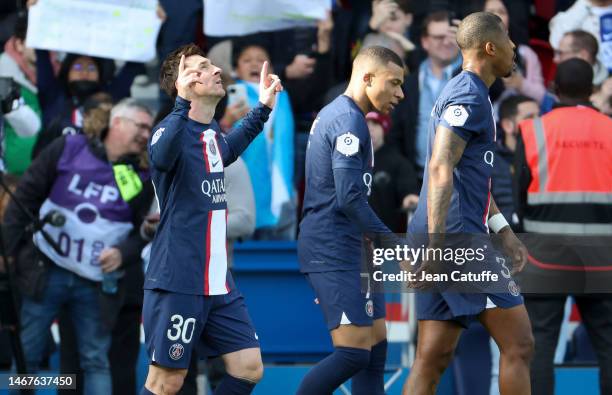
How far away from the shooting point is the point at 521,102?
31.1 feet

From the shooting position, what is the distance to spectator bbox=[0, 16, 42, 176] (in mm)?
9375

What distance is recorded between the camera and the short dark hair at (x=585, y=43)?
991 cm

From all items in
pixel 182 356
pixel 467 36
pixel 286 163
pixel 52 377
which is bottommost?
pixel 52 377

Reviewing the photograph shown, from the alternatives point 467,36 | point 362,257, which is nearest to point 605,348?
point 362,257

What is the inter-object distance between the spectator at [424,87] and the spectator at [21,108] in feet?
8.34

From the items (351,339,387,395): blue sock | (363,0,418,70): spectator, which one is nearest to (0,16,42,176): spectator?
(363,0,418,70): spectator

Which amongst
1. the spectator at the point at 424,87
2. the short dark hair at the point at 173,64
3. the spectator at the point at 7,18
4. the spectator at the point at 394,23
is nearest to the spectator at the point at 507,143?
the spectator at the point at 424,87

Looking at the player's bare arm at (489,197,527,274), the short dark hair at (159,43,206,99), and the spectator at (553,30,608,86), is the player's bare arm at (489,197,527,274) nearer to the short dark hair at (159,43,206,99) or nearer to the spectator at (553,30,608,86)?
the short dark hair at (159,43,206,99)

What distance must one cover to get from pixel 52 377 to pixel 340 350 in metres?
2.19

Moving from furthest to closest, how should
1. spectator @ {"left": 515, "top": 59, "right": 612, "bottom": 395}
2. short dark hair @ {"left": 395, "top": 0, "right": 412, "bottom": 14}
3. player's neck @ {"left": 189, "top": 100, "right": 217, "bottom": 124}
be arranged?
short dark hair @ {"left": 395, "top": 0, "right": 412, "bottom": 14} < spectator @ {"left": 515, "top": 59, "right": 612, "bottom": 395} < player's neck @ {"left": 189, "top": 100, "right": 217, "bottom": 124}

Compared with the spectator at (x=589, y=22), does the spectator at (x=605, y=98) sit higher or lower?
lower

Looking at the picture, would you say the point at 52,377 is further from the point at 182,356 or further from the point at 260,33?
the point at 260,33

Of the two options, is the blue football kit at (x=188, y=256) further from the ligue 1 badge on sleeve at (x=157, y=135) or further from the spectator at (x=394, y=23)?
the spectator at (x=394, y=23)

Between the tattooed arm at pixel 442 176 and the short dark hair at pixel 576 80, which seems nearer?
the tattooed arm at pixel 442 176
